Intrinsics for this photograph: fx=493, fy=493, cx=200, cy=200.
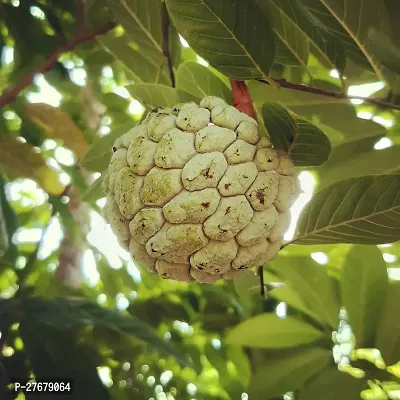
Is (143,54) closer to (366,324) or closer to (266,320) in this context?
(266,320)

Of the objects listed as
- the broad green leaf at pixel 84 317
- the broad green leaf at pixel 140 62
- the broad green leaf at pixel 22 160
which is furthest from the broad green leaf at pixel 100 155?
the broad green leaf at pixel 22 160

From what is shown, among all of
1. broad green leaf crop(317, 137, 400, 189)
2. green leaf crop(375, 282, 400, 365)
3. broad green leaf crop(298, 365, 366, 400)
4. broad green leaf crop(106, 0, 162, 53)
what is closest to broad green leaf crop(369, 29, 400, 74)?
broad green leaf crop(317, 137, 400, 189)

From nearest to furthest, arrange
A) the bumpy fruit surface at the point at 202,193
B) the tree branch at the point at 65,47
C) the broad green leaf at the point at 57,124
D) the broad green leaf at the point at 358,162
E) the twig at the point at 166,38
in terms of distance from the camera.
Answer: the bumpy fruit surface at the point at 202,193 → the twig at the point at 166,38 → the broad green leaf at the point at 358,162 → the tree branch at the point at 65,47 → the broad green leaf at the point at 57,124

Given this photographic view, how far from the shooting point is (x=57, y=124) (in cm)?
185

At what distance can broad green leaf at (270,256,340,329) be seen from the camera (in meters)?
1.40

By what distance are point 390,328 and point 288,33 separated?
2.59 ft

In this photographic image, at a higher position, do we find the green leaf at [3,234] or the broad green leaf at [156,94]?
the broad green leaf at [156,94]

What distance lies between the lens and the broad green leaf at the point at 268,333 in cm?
139

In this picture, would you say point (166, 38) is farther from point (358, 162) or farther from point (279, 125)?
point (358, 162)

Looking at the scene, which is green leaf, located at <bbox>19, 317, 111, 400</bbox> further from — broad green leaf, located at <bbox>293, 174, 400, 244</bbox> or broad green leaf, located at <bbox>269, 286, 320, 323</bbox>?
broad green leaf, located at <bbox>293, 174, 400, 244</bbox>

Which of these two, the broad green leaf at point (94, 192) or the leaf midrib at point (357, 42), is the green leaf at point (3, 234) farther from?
the leaf midrib at point (357, 42)

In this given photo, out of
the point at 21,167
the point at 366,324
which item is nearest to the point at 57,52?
the point at 21,167

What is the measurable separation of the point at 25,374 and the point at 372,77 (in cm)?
131

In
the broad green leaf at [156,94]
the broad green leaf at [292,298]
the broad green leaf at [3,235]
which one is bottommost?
the broad green leaf at [292,298]
